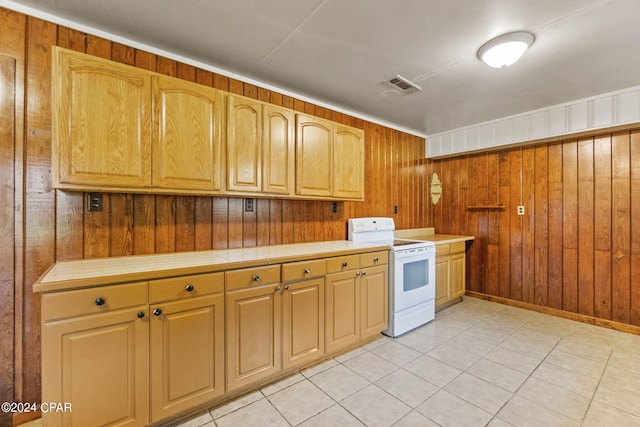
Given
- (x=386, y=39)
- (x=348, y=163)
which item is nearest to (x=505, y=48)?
(x=386, y=39)

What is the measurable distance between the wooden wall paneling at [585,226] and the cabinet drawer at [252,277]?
3510 millimetres

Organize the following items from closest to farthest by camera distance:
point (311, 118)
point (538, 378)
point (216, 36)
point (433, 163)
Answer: point (216, 36) < point (538, 378) < point (311, 118) < point (433, 163)

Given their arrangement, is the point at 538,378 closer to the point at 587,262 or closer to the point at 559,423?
the point at 559,423

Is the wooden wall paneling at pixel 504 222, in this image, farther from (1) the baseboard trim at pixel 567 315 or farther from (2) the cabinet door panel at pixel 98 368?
(2) the cabinet door panel at pixel 98 368

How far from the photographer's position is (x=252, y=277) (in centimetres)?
190

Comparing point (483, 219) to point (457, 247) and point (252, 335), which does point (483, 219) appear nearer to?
point (457, 247)

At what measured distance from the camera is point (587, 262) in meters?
3.20

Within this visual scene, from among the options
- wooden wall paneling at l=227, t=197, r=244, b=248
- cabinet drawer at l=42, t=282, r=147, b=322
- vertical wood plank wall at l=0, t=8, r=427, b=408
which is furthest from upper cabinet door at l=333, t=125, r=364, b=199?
cabinet drawer at l=42, t=282, r=147, b=322

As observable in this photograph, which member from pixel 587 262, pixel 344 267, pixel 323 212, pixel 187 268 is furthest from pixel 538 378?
pixel 187 268

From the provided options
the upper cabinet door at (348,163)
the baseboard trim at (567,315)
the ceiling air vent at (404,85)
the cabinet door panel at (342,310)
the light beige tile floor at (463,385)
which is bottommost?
the light beige tile floor at (463,385)

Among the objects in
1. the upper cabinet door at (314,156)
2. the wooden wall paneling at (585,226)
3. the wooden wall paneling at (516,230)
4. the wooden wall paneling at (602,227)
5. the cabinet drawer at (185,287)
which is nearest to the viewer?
the cabinet drawer at (185,287)

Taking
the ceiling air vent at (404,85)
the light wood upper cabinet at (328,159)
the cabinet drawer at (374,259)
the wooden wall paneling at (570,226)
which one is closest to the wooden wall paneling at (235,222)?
the light wood upper cabinet at (328,159)

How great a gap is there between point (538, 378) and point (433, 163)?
320 centimetres

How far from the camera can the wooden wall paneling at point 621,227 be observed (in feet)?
9.69
